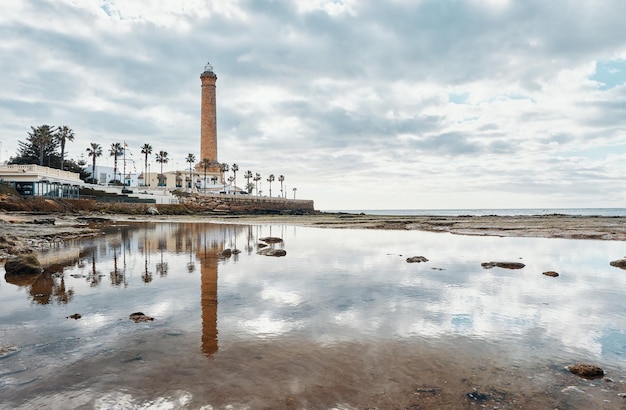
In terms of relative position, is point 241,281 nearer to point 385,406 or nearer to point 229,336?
point 229,336

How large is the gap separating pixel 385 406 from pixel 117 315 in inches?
283

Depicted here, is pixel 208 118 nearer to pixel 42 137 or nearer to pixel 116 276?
pixel 42 137

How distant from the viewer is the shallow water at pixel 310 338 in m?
5.75

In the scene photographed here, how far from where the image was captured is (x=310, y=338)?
26.7 ft

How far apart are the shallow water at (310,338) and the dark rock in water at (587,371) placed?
5.5 inches

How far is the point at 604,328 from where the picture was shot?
29.5ft

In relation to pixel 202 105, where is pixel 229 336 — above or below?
below

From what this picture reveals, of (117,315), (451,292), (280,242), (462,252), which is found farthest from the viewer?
(280,242)

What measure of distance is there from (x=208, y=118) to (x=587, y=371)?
125 metres

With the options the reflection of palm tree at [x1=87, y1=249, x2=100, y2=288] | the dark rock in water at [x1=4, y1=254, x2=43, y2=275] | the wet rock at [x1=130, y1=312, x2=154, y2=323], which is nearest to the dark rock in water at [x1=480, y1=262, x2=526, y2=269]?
the wet rock at [x1=130, y1=312, x2=154, y2=323]

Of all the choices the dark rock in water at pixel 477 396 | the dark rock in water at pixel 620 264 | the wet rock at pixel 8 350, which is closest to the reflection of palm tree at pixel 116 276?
the wet rock at pixel 8 350

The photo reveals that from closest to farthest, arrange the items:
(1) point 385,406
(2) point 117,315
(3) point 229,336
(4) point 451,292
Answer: (1) point 385,406 → (3) point 229,336 → (2) point 117,315 → (4) point 451,292

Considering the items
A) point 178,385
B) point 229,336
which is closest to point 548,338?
point 229,336

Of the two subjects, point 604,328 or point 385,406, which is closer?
point 385,406
